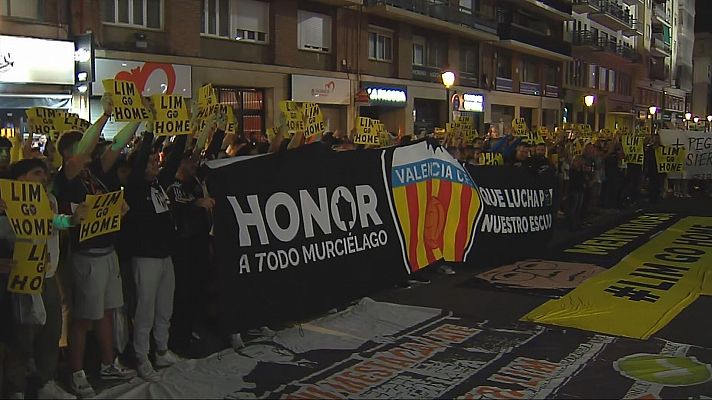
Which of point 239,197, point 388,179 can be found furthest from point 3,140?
point 388,179

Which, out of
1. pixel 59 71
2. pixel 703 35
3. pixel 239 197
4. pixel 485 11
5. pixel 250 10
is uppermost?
pixel 703 35

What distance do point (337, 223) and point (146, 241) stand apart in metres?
2.26

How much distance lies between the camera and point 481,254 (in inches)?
420

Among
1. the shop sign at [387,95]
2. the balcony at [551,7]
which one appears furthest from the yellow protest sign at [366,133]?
the balcony at [551,7]

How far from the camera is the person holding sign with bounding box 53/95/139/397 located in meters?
5.67

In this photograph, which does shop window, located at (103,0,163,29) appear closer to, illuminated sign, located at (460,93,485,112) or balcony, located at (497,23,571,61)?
illuminated sign, located at (460,93,485,112)

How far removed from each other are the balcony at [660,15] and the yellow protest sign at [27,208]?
6614cm

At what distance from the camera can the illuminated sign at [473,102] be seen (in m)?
31.9

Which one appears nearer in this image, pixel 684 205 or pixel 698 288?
pixel 698 288

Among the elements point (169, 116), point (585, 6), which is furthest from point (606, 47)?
point (169, 116)

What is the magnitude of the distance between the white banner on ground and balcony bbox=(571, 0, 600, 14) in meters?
24.0

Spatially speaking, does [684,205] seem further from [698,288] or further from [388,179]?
[388,179]

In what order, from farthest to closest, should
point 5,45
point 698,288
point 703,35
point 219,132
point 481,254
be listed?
1. point 703,35
2. point 5,45
3. point 481,254
4. point 698,288
5. point 219,132

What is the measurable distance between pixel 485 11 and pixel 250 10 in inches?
649
